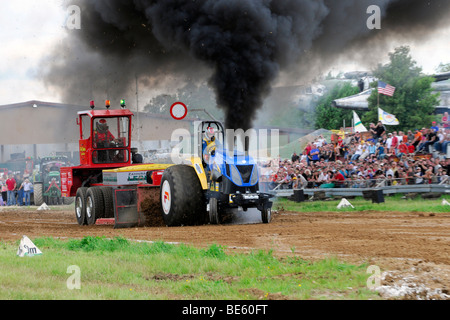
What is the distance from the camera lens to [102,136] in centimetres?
1672

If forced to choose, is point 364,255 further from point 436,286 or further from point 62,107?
point 62,107

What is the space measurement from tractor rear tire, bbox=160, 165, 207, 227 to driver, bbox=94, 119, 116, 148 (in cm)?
404

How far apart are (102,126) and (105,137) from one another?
12.4 inches

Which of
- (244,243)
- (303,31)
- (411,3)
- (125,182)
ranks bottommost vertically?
(244,243)

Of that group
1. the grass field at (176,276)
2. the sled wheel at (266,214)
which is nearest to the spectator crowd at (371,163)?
the sled wheel at (266,214)

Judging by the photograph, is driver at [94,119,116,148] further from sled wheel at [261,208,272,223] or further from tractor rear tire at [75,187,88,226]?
sled wheel at [261,208,272,223]

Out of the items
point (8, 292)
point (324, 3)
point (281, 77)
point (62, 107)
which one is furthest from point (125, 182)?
point (62, 107)

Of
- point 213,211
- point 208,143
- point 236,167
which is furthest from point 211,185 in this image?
point 208,143

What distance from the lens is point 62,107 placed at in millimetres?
26078

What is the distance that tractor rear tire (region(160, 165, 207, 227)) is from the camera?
12.8 meters

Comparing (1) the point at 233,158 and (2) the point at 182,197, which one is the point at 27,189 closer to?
(2) the point at 182,197

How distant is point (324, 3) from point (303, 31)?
1.33 m

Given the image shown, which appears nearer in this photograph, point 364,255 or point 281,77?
point 364,255

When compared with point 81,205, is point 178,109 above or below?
above
